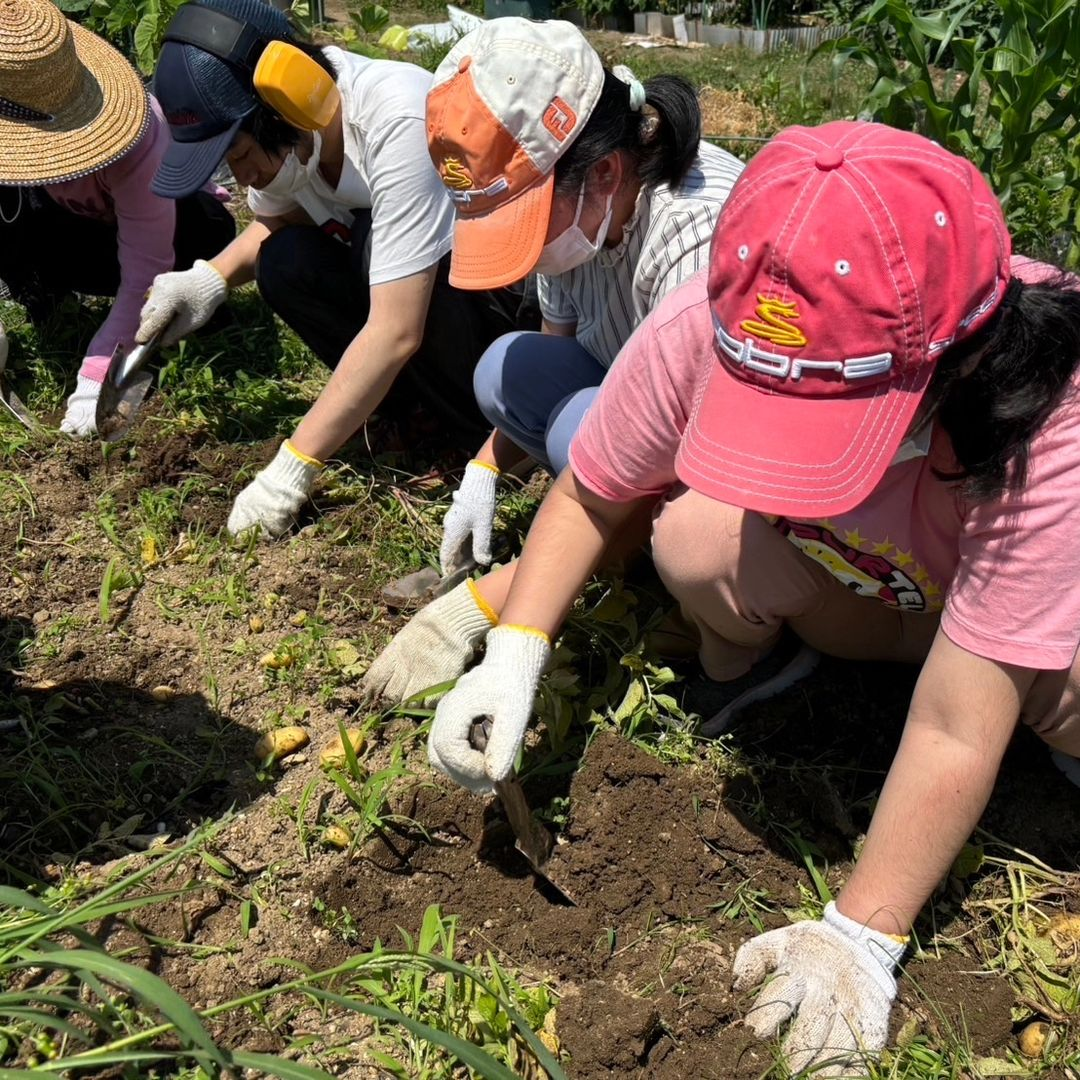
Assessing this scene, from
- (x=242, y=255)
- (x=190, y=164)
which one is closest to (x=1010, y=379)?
(x=190, y=164)

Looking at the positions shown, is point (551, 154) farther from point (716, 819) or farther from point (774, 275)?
point (716, 819)

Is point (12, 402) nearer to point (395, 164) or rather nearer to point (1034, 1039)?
point (395, 164)

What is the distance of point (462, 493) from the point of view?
228 cm

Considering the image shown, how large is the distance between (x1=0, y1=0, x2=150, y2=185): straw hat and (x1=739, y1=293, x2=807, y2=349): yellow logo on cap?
2.02m

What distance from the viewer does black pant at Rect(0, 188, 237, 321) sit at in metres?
3.15

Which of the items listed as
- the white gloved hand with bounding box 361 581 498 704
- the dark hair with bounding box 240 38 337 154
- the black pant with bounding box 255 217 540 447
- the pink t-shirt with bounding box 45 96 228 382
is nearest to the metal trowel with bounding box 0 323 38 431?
the pink t-shirt with bounding box 45 96 228 382

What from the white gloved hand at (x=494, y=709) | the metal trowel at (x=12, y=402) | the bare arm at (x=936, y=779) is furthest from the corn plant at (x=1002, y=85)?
the metal trowel at (x=12, y=402)

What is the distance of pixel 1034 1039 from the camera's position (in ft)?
5.11

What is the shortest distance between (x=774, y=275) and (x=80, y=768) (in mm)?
1448

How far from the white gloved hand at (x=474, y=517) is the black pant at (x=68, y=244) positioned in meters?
1.38

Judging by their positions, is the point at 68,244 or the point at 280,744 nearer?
the point at 280,744

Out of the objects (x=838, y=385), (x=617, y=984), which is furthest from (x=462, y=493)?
(x=838, y=385)

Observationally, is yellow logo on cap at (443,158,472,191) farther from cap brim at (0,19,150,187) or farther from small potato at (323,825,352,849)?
cap brim at (0,19,150,187)

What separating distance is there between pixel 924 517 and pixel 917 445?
0.18 meters
